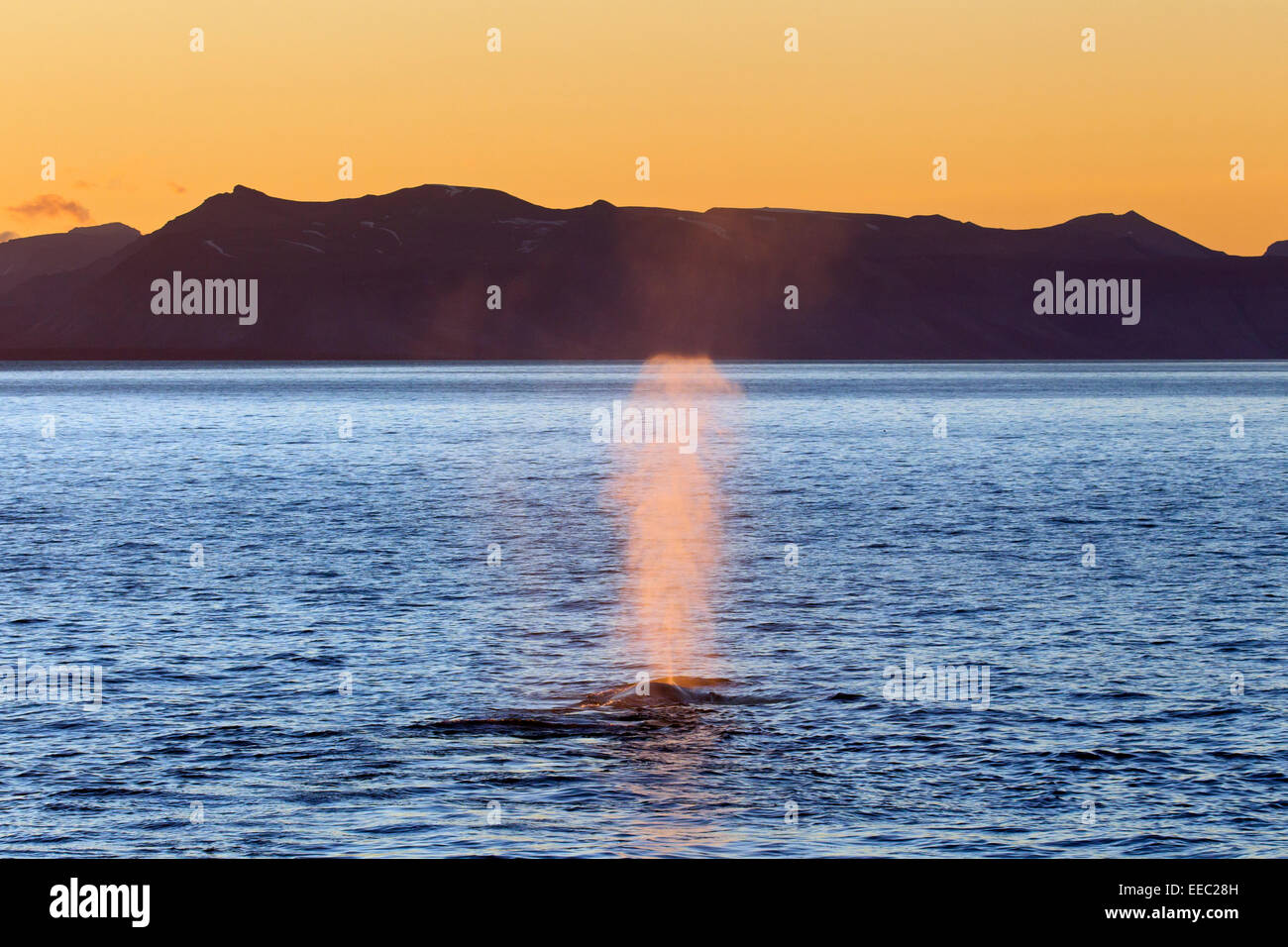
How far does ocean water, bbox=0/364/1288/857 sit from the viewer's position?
2378 cm

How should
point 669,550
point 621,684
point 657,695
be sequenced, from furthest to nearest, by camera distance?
1. point 669,550
2. point 621,684
3. point 657,695

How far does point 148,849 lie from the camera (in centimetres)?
2266

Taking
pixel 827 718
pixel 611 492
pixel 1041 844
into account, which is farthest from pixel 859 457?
pixel 1041 844

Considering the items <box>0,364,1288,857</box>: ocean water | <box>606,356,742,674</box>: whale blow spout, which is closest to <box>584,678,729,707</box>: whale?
<box>0,364,1288,857</box>: ocean water

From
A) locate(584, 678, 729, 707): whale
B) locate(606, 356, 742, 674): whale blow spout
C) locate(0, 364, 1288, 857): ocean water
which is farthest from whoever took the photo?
locate(606, 356, 742, 674): whale blow spout

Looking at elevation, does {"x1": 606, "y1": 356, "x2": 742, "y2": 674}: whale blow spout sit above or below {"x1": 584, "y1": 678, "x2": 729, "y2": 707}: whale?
above

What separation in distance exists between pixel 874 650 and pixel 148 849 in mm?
20813

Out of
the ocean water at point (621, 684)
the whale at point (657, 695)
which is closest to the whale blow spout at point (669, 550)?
the ocean water at point (621, 684)

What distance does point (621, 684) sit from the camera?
34375 millimetres

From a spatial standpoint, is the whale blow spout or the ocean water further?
the whale blow spout

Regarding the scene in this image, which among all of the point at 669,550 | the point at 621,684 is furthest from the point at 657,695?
the point at 669,550

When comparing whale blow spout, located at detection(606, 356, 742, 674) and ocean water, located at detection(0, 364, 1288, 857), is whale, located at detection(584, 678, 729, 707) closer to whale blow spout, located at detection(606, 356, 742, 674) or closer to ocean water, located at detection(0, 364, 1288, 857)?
ocean water, located at detection(0, 364, 1288, 857)

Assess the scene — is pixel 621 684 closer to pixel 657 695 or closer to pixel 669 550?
pixel 657 695
